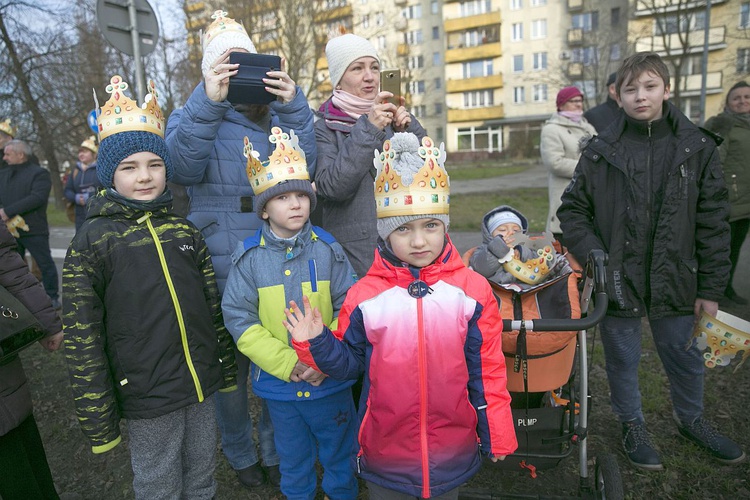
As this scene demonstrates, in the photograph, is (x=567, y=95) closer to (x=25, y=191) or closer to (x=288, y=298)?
(x=288, y=298)

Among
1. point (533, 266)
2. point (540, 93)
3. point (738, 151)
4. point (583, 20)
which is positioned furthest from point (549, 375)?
point (540, 93)

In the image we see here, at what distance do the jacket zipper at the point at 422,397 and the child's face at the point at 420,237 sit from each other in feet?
0.58

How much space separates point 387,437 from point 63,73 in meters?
17.9

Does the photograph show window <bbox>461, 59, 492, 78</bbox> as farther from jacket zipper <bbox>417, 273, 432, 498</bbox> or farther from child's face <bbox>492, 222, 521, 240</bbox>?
jacket zipper <bbox>417, 273, 432, 498</bbox>

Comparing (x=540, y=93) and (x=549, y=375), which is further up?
(x=540, y=93)

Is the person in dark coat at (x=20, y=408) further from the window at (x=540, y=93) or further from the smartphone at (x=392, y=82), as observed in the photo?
the window at (x=540, y=93)

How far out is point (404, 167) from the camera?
6.55ft

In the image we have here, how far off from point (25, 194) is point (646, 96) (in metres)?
6.92

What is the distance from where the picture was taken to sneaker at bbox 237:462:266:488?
9.56ft

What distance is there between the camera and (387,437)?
77.5 inches

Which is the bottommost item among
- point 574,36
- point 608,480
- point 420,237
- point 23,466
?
point 608,480

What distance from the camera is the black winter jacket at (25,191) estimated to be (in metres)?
6.19

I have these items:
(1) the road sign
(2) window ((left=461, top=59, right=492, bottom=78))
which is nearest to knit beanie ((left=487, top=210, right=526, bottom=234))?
(1) the road sign

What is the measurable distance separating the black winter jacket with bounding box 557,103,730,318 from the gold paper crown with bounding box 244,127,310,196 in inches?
62.7
